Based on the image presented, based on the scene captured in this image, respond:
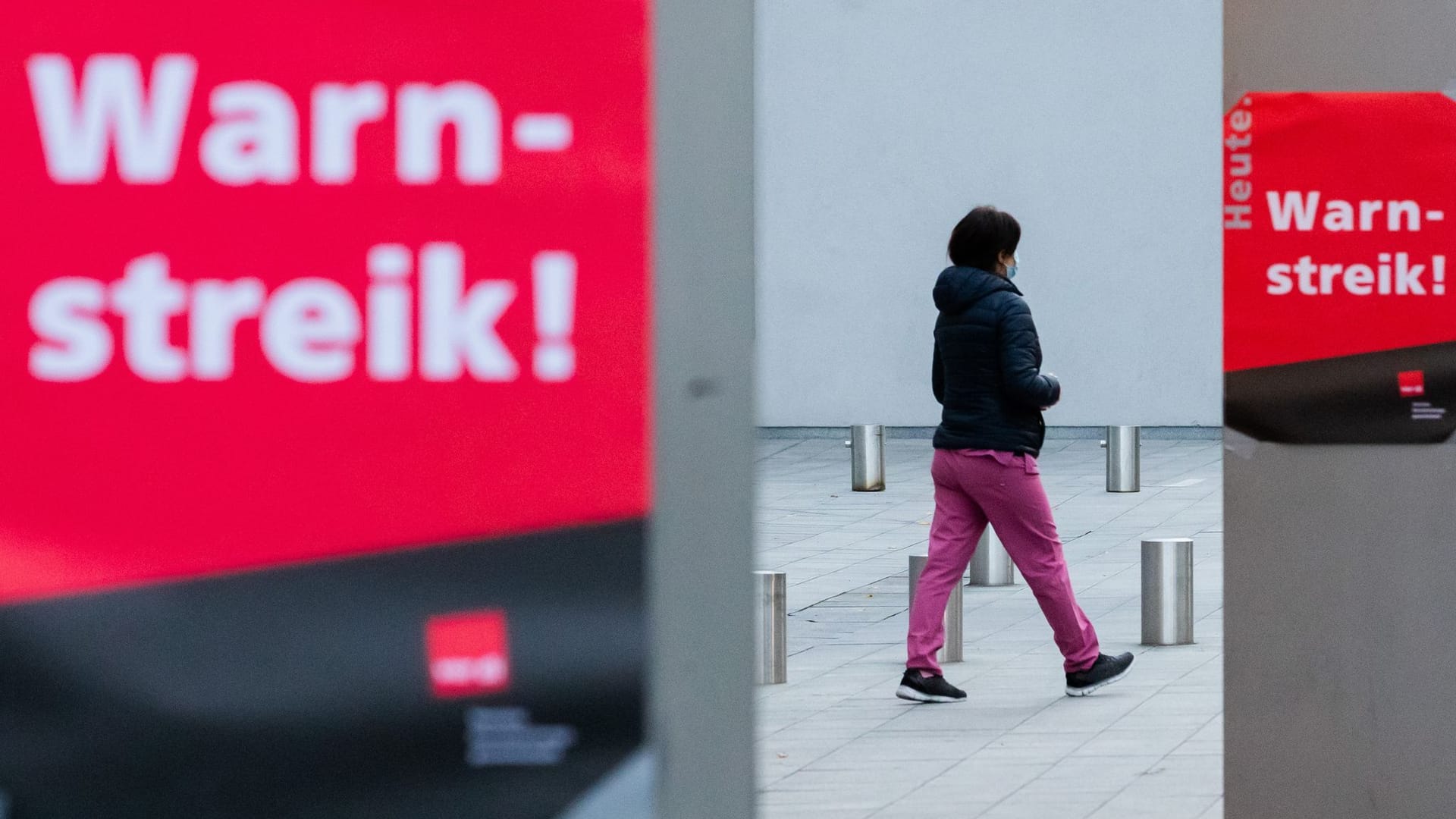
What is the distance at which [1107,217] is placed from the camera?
59.9 ft

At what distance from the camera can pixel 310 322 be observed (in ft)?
7.07

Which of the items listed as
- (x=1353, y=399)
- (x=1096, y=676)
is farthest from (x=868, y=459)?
(x=1353, y=399)

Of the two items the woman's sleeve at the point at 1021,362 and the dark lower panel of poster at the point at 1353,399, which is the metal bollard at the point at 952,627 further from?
the dark lower panel of poster at the point at 1353,399

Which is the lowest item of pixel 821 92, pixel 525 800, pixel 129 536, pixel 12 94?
pixel 525 800

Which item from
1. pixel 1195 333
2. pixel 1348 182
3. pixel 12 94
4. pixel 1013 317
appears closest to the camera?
pixel 12 94

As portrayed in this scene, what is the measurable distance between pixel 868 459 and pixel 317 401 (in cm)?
1354

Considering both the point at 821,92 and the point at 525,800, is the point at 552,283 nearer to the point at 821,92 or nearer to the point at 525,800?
the point at 525,800

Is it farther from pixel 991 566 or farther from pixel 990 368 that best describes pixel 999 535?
pixel 991 566

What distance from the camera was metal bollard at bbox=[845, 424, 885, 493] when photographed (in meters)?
15.6

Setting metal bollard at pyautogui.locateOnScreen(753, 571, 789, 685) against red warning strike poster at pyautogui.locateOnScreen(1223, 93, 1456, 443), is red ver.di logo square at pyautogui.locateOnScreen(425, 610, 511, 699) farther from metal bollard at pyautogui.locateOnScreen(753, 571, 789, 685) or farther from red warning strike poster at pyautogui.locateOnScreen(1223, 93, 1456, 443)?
metal bollard at pyautogui.locateOnScreen(753, 571, 789, 685)

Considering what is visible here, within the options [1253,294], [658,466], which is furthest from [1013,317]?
[658,466]

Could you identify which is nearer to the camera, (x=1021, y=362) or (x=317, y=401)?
(x=317, y=401)

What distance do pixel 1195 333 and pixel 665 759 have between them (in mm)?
16706

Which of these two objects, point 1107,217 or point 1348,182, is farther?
point 1107,217
